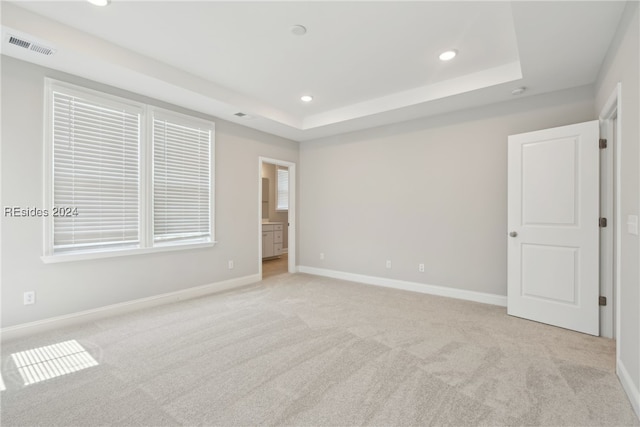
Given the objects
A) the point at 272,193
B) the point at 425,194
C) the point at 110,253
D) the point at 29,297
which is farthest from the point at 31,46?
the point at 272,193

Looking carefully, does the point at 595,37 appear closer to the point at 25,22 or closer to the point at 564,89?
the point at 564,89

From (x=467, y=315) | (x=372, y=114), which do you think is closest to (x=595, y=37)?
(x=372, y=114)

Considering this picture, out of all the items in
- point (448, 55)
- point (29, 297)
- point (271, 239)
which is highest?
point (448, 55)

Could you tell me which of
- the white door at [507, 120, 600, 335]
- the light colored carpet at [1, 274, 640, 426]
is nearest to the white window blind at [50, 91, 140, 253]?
the light colored carpet at [1, 274, 640, 426]

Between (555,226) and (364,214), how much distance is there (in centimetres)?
260

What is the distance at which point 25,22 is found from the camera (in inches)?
94.0

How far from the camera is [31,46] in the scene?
257cm

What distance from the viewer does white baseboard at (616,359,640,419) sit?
173 cm

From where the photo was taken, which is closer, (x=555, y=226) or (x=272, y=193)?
(x=555, y=226)

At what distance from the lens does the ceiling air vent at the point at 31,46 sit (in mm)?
2483

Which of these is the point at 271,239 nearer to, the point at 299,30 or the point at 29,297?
the point at 29,297

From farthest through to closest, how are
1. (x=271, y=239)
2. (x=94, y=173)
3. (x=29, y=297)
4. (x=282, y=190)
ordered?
(x=282, y=190) < (x=271, y=239) < (x=94, y=173) < (x=29, y=297)

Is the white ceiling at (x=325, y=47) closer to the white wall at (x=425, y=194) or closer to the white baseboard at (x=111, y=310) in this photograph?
the white wall at (x=425, y=194)

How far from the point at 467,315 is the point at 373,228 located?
1.97m
